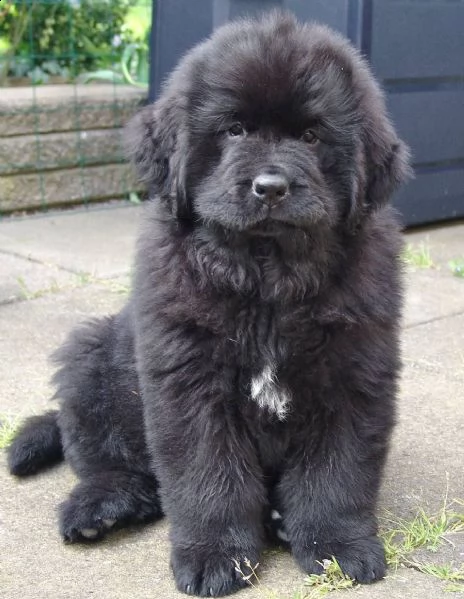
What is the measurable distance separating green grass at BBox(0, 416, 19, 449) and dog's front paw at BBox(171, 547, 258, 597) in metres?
1.11

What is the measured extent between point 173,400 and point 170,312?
9.8 inches

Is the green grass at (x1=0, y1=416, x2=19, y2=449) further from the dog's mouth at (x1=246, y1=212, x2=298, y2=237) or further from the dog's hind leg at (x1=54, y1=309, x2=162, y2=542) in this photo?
the dog's mouth at (x1=246, y1=212, x2=298, y2=237)

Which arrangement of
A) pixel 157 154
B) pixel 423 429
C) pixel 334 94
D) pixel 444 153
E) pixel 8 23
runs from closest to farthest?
1. pixel 334 94
2. pixel 157 154
3. pixel 423 429
4. pixel 444 153
5. pixel 8 23

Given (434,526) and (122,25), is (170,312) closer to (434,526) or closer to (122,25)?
(434,526)

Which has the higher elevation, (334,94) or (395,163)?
(334,94)

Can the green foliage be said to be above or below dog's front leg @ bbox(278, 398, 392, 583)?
above

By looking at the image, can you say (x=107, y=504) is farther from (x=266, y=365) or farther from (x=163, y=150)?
(x=163, y=150)

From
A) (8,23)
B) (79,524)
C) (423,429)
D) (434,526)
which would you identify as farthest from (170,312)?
(8,23)

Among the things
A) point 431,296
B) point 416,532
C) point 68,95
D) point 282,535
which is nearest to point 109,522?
point 282,535

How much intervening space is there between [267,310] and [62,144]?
4.77 metres

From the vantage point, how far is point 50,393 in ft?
13.8

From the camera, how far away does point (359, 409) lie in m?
2.82

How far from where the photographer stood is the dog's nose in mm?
2592

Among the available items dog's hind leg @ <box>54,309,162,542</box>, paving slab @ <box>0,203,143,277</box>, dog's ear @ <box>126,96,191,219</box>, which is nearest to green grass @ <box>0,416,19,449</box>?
dog's hind leg @ <box>54,309,162,542</box>
